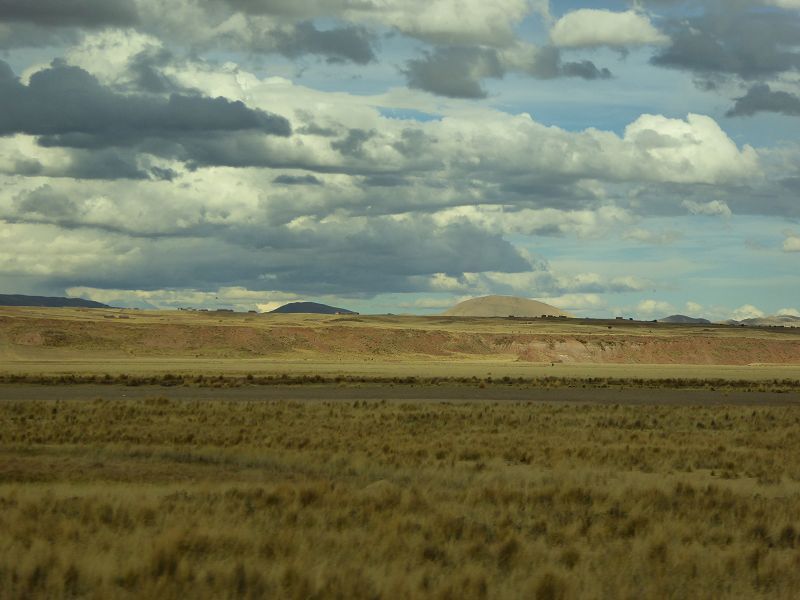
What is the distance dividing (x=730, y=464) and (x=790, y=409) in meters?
23.0

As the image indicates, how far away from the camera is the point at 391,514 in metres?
14.8

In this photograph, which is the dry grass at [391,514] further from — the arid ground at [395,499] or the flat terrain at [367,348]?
the flat terrain at [367,348]

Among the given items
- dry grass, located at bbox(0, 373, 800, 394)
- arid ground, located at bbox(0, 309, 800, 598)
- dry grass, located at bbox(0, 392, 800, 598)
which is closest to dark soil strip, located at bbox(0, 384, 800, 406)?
dry grass, located at bbox(0, 373, 800, 394)

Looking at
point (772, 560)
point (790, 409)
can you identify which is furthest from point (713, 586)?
point (790, 409)

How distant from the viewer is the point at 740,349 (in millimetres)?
158125

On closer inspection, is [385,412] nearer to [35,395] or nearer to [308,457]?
[308,457]

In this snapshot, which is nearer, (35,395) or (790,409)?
(790,409)

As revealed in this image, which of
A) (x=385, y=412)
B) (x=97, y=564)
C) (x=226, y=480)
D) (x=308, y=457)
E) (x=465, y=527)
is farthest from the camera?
(x=385, y=412)

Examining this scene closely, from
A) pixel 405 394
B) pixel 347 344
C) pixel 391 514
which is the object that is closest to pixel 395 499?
pixel 391 514

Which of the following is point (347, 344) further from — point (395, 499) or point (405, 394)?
point (395, 499)

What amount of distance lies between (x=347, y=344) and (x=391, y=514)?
124m

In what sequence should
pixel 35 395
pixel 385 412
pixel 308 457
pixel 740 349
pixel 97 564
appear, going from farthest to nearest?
pixel 740 349 < pixel 35 395 < pixel 385 412 < pixel 308 457 < pixel 97 564

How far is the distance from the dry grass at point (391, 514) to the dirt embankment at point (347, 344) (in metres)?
93.9

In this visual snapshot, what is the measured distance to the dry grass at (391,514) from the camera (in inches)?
426
